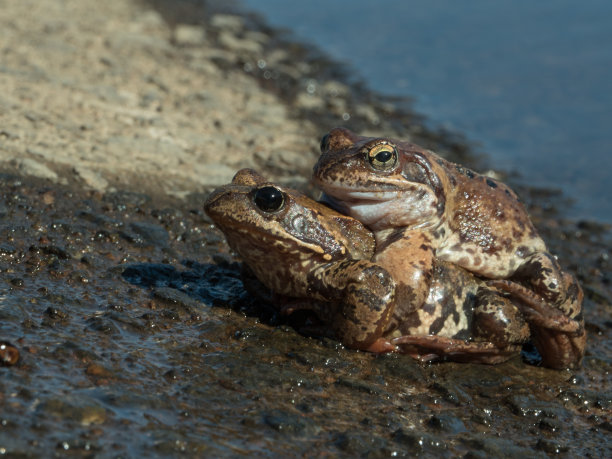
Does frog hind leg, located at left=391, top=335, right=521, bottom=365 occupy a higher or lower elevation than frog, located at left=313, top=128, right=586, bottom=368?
lower

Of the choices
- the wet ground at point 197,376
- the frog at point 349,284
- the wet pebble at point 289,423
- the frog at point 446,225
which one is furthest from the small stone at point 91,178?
the wet pebble at point 289,423

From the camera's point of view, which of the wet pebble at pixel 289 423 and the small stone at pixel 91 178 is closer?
the wet pebble at pixel 289 423

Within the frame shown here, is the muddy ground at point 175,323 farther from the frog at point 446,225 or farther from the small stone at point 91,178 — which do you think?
the frog at point 446,225

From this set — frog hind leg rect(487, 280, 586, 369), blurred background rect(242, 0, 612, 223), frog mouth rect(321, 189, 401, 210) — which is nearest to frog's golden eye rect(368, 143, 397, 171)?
frog mouth rect(321, 189, 401, 210)

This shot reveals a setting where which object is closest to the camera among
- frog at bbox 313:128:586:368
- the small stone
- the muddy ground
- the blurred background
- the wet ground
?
the wet ground

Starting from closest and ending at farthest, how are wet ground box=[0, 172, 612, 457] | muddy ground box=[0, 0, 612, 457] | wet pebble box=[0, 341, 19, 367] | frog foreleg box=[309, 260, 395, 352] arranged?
1. wet ground box=[0, 172, 612, 457]
2. muddy ground box=[0, 0, 612, 457]
3. wet pebble box=[0, 341, 19, 367]
4. frog foreleg box=[309, 260, 395, 352]

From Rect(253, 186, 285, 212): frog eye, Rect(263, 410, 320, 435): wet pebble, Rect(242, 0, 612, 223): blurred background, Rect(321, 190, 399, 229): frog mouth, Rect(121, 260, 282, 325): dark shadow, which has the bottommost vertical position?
Rect(263, 410, 320, 435): wet pebble

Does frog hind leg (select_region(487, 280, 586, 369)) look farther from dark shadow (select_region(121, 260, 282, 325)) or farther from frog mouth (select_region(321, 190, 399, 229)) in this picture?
dark shadow (select_region(121, 260, 282, 325))
